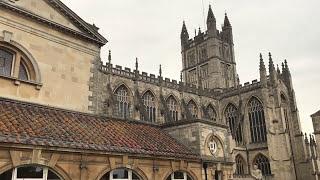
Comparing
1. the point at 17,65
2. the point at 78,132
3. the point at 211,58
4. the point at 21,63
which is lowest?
the point at 78,132

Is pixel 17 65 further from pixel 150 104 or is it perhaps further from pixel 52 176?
pixel 150 104

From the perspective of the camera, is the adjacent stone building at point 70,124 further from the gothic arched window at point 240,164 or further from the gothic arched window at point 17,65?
the gothic arched window at point 240,164

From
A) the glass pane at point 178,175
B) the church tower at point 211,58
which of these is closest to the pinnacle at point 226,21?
the church tower at point 211,58

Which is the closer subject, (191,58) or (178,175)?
(178,175)

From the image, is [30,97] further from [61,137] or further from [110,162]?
[110,162]

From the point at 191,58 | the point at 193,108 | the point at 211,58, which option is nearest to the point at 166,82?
the point at 193,108

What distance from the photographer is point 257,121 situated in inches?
1905

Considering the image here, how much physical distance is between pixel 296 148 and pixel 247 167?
808cm

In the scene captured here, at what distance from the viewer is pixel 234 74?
6744 centimetres

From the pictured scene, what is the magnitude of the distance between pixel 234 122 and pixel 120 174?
130 feet

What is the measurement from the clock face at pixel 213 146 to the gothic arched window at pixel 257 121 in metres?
30.6

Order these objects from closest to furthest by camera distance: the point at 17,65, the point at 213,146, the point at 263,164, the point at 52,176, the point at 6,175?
the point at 6,175
the point at 52,176
the point at 17,65
the point at 213,146
the point at 263,164

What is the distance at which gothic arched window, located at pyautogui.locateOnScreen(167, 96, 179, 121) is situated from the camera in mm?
45763

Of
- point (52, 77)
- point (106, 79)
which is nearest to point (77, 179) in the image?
point (52, 77)
